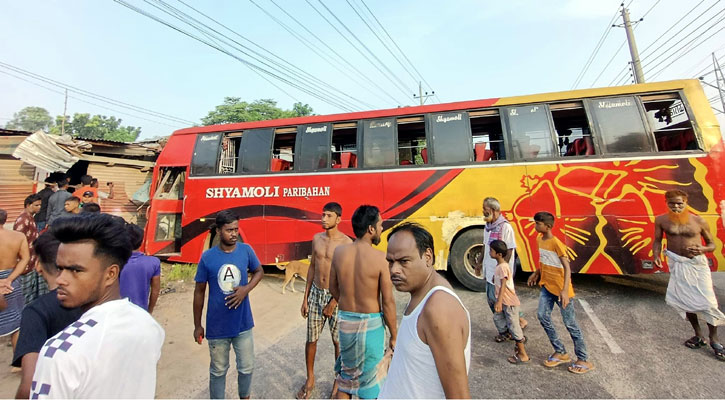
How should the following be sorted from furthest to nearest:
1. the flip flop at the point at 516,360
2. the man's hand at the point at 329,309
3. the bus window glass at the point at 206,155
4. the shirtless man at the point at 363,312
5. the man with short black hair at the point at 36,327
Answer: the bus window glass at the point at 206,155 < the flip flop at the point at 516,360 < the man's hand at the point at 329,309 < the shirtless man at the point at 363,312 < the man with short black hair at the point at 36,327

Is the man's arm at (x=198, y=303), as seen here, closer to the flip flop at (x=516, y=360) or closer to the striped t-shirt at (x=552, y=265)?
the flip flop at (x=516, y=360)

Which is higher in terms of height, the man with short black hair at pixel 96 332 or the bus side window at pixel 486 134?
the bus side window at pixel 486 134

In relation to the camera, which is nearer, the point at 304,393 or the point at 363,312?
the point at 363,312

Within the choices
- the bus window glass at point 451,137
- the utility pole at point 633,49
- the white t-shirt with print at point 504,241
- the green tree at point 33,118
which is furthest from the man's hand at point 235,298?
the green tree at point 33,118

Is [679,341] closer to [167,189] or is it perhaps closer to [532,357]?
[532,357]

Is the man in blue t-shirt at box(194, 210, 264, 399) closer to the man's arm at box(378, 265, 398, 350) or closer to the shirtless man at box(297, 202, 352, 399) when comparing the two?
the shirtless man at box(297, 202, 352, 399)

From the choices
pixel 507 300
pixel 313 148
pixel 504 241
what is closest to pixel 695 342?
pixel 507 300

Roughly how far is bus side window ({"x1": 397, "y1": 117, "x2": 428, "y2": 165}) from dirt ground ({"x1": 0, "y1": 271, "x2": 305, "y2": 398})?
3.51 m

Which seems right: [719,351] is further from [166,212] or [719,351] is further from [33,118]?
[33,118]

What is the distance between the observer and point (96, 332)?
989 millimetres

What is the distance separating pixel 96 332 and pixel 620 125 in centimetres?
676

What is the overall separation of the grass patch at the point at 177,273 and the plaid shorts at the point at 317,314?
486 cm

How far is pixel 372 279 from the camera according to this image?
2.43m

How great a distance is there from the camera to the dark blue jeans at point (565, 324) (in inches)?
120
